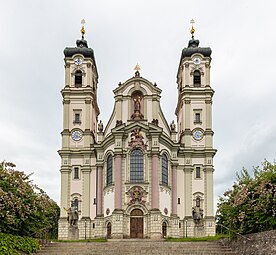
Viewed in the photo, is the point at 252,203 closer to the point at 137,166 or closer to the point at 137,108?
the point at 137,166

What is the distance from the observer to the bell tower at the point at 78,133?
61.1m

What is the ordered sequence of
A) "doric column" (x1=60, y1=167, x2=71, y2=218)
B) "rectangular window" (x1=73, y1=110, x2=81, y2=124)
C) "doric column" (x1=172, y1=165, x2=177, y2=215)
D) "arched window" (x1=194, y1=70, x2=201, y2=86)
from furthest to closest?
"arched window" (x1=194, y1=70, x2=201, y2=86) < "rectangular window" (x1=73, y1=110, x2=81, y2=124) < "doric column" (x1=60, y1=167, x2=71, y2=218) < "doric column" (x1=172, y1=165, x2=177, y2=215)

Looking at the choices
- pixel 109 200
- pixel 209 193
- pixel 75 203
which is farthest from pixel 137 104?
pixel 75 203

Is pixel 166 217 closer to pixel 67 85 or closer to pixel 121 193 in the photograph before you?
pixel 121 193

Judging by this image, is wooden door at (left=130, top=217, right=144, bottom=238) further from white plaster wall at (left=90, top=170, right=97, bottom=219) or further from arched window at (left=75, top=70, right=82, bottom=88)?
arched window at (left=75, top=70, right=82, bottom=88)

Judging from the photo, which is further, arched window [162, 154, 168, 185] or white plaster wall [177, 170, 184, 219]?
white plaster wall [177, 170, 184, 219]

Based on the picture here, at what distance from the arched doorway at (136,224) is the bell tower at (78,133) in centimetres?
617

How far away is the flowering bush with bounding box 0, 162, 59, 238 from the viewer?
104ft

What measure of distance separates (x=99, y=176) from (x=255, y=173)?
27893 millimetres

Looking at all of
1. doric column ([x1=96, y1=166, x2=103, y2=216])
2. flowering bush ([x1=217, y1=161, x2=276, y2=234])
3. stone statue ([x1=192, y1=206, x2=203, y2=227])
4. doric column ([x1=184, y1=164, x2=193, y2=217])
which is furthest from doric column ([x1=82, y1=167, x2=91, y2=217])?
flowering bush ([x1=217, y1=161, x2=276, y2=234])

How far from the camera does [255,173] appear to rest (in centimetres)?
3519

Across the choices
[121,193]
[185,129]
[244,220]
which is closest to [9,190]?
[244,220]

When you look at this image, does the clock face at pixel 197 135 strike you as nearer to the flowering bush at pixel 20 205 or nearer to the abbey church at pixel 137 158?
the abbey church at pixel 137 158

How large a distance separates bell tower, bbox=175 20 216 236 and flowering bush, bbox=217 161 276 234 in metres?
23.1
